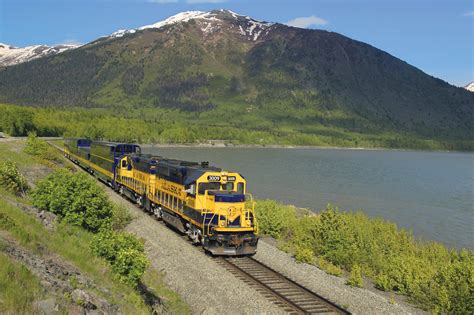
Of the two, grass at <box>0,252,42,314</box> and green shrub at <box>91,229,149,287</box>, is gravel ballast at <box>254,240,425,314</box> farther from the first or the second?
grass at <box>0,252,42,314</box>

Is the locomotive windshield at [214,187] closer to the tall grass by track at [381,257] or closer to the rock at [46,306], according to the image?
the tall grass by track at [381,257]

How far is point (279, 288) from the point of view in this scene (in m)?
17.9

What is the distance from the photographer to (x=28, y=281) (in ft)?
32.2

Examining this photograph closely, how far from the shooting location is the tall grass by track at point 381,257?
18.0 m

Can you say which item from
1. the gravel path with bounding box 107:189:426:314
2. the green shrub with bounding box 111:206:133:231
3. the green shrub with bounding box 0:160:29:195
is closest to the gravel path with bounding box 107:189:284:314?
the gravel path with bounding box 107:189:426:314

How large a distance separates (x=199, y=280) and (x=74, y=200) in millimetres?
8545

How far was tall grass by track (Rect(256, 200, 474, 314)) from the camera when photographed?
18.0 metres

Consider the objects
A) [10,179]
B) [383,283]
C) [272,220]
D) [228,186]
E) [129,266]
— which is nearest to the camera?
[129,266]

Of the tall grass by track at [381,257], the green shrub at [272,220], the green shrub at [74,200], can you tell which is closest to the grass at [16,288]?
the green shrub at [74,200]

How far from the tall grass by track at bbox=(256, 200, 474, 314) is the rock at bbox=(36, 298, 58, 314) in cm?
1384

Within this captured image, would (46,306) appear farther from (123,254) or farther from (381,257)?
(381,257)

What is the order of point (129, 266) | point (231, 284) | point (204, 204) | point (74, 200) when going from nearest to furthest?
1. point (129, 266)
2. point (231, 284)
3. point (74, 200)
4. point (204, 204)

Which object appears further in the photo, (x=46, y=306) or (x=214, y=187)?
(x=214, y=187)

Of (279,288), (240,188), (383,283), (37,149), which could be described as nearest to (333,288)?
(279,288)
